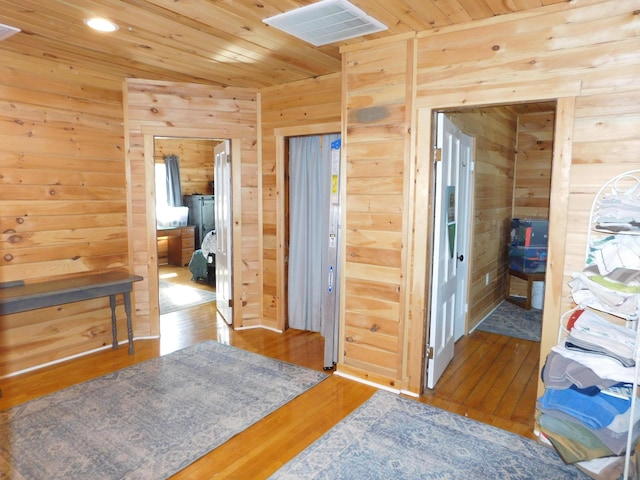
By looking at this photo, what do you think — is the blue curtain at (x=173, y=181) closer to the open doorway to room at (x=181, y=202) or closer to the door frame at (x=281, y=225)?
the open doorway to room at (x=181, y=202)

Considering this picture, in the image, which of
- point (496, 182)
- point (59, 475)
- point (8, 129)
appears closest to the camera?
point (59, 475)

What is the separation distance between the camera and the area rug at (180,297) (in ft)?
17.6

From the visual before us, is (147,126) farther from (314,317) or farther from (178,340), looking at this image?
(314,317)

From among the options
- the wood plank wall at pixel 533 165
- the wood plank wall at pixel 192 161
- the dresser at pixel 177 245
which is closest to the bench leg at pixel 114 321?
the dresser at pixel 177 245

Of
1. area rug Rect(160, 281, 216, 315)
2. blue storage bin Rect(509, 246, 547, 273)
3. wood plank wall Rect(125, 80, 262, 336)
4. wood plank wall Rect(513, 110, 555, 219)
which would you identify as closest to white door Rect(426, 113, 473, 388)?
blue storage bin Rect(509, 246, 547, 273)

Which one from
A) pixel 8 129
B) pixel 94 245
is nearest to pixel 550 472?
pixel 94 245

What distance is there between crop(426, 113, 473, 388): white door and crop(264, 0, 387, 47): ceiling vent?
79cm

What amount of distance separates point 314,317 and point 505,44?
2914 mm

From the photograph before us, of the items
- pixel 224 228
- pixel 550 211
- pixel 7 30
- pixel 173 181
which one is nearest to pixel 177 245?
pixel 173 181

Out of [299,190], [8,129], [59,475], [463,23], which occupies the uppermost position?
[463,23]

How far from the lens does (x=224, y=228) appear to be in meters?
4.58

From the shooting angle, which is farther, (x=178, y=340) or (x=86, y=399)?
(x=178, y=340)

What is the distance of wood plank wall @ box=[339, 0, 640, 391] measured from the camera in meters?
2.22

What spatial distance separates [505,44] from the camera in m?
2.53
